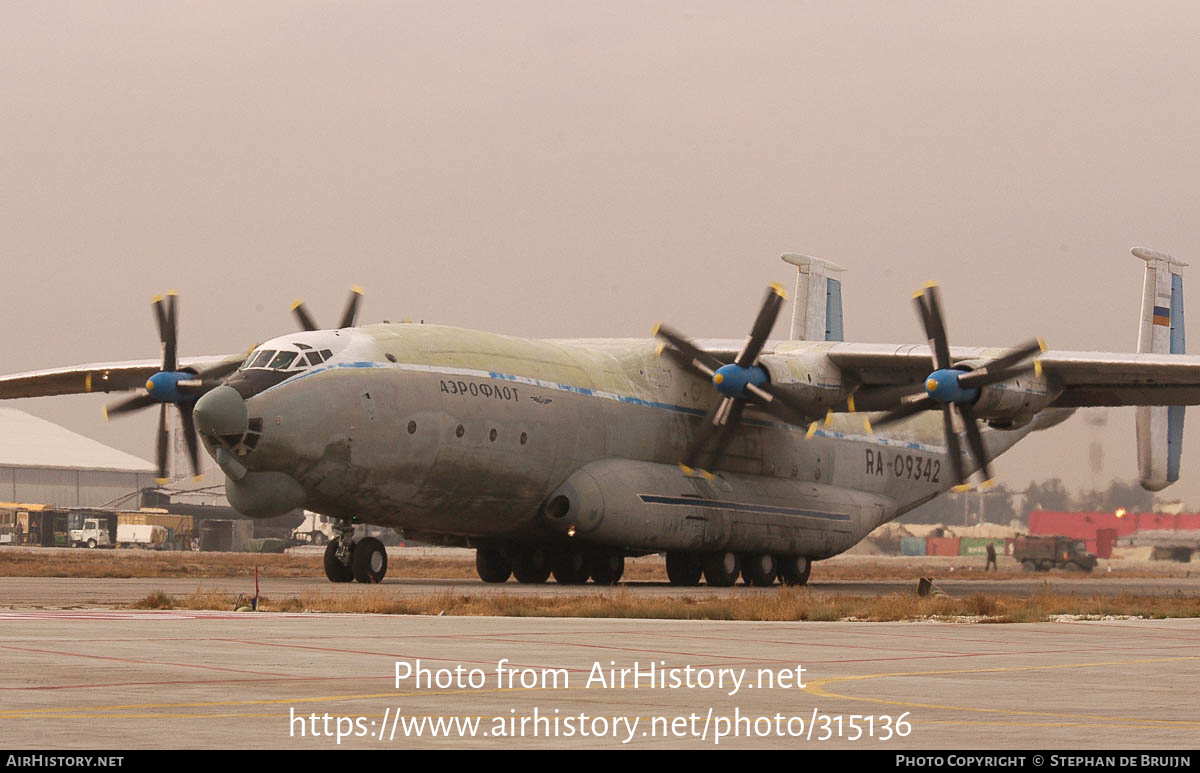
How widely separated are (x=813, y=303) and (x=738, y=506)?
1263 cm

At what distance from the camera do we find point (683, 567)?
38.2 meters

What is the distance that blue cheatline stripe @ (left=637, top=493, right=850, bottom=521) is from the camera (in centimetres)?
3591

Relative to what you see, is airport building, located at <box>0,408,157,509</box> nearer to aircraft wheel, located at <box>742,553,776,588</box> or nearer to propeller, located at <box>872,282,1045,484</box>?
aircraft wheel, located at <box>742,553,776,588</box>

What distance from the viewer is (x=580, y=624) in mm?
19078

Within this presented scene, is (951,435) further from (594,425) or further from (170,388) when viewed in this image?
(170,388)

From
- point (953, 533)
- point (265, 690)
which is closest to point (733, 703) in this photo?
point (265, 690)

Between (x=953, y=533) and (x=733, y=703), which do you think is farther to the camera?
(x=953, y=533)

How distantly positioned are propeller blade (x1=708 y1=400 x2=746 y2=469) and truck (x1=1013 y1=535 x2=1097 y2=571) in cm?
3717

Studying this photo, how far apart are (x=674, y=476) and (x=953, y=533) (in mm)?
63254

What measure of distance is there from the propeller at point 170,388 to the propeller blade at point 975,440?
17.0m

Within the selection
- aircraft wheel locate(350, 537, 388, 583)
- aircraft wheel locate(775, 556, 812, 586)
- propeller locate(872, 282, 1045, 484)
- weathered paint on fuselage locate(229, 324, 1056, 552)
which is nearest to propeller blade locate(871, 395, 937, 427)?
propeller locate(872, 282, 1045, 484)
